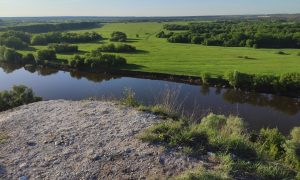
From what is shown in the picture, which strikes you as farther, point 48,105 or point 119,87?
point 119,87

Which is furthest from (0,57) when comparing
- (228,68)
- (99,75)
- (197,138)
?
(197,138)

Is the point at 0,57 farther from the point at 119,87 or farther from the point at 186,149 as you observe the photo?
the point at 186,149

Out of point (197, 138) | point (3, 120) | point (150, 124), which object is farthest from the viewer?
Result: point (3, 120)

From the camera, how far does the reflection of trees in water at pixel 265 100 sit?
1699 inches

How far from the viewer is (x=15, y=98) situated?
22.2m

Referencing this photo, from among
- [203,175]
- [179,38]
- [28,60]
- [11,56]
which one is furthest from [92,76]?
[203,175]

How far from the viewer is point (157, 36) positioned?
11588 centimetres

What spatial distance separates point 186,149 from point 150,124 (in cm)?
190

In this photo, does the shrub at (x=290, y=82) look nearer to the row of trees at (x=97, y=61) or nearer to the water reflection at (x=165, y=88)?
the water reflection at (x=165, y=88)

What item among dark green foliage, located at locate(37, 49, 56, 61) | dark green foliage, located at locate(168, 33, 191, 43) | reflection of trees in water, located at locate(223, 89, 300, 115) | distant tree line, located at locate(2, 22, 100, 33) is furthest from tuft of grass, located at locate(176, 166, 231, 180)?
distant tree line, located at locate(2, 22, 100, 33)

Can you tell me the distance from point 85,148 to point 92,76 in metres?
55.4

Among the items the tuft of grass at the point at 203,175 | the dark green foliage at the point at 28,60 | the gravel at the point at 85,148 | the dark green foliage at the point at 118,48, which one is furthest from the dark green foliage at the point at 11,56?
the tuft of grass at the point at 203,175

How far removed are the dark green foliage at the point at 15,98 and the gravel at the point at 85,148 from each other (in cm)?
931

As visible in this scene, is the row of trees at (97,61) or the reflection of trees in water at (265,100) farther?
the row of trees at (97,61)
